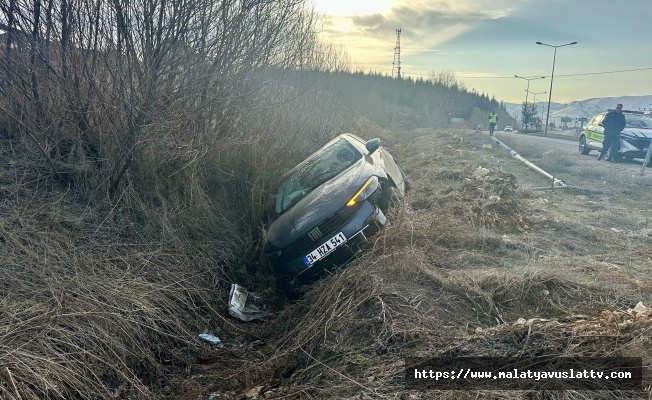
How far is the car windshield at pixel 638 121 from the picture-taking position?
46.9ft

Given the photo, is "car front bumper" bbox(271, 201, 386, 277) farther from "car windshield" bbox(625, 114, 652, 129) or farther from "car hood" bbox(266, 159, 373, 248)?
"car windshield" bbox(625, 114, 652, 129)

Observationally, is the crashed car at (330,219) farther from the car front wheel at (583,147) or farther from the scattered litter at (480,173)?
the car front wheel at (583,147)

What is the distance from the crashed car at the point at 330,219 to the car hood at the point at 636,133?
10703 millimetres

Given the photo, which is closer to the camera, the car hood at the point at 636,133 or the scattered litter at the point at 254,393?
the scattered litter at the point at 254,393

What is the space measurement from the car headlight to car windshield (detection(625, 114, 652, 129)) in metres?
12.3

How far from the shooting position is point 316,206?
569 centimetres

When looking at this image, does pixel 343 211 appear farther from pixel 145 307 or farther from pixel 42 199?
pixel 42 199

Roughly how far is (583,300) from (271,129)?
6.02 meters

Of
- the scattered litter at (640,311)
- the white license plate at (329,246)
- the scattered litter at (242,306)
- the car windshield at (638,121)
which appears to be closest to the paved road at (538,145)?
the car windshield at (638,121)

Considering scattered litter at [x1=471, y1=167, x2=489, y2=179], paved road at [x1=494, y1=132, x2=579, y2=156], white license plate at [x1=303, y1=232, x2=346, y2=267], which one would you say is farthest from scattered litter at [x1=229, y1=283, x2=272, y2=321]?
paved road at [x1=494, y1=132, x2=579, y2=156]

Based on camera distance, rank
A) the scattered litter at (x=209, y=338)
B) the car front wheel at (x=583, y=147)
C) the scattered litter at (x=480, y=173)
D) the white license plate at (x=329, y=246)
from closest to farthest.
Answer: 1. the scattered litter at (x=209, y=338)
2. the white license plate at (x=329, y=246)
3. the scattered litter at (x=480, y=173)
4. the car front wheel at (x=583, y=147)

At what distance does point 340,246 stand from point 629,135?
12.3 metres

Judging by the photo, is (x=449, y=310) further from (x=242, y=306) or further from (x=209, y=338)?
(x=242, y=306)

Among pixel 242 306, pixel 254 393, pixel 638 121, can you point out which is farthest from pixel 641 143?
pixel 254 393
